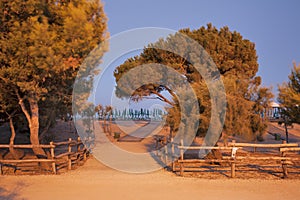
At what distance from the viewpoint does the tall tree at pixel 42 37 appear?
9680 millimetres

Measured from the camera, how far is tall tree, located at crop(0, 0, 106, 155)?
31.8 ft

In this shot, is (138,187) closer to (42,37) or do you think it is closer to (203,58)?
(42,37)

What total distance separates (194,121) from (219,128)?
3.25 feet

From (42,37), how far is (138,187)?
517 cm

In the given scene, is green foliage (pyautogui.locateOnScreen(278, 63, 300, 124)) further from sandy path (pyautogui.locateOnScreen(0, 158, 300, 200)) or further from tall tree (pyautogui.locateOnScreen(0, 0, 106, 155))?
tall tree (pyautogui.locateOnScreen(0, 0, 106, 155))

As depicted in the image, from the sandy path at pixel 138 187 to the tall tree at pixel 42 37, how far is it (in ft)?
10.8

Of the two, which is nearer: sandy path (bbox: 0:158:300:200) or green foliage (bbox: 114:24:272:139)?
sandy path (bbox: 0:158:300:200)

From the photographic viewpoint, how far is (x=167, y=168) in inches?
476

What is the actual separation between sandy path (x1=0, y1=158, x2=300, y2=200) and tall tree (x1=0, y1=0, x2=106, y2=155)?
3281mm

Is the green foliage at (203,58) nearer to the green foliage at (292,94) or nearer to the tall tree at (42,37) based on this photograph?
the green foliage at (292,94)

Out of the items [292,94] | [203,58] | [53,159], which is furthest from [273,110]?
[53,159]

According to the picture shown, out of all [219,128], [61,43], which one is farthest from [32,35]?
[219,128]

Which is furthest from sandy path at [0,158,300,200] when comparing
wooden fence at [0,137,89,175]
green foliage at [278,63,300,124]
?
green foliage at [278,63,300,124]

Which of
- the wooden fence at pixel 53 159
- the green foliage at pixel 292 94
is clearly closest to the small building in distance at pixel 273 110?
the green foliage at pixel 292 94
